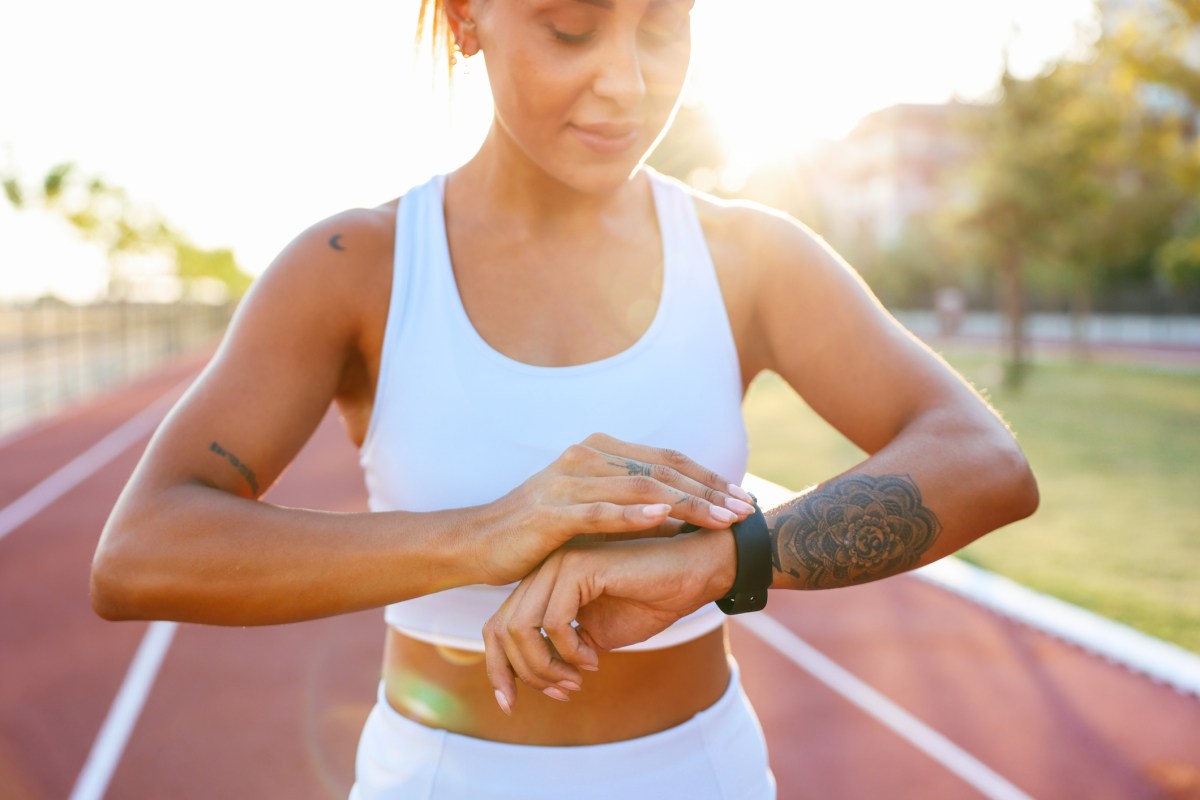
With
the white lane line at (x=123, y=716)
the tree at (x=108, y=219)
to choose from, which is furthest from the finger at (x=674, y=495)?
the tree at (x=108, y=219)

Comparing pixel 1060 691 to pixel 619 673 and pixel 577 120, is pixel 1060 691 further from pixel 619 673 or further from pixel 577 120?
pixel 577 120

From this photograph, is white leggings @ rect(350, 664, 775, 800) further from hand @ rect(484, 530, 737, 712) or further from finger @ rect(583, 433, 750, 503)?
finger @ rect(583, 433, 750, 503)

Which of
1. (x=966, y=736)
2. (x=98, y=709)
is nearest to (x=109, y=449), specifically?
(x=98, y=709)

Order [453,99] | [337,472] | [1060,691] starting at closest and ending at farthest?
[453,99]
[1060,691]
[337,472]

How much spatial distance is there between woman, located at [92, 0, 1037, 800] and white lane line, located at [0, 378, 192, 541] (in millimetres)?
9619

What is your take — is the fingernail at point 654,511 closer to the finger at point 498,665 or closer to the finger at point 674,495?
the finger at point 674,495

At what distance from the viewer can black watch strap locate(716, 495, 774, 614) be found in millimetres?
1199

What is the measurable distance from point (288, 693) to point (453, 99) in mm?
4615

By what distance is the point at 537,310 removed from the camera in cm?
144

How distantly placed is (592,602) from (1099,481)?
10.6 m

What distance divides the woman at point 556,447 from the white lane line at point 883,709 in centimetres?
341

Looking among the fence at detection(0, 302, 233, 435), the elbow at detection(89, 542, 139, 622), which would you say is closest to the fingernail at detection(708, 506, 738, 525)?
the elbow at detection(89, 542, 139, 622)

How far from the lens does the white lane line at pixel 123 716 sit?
14.9 ft

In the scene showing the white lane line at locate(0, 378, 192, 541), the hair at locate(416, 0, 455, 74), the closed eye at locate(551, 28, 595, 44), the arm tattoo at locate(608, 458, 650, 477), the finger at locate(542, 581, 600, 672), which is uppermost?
the hair at locate(416, 0, 455, 74)
